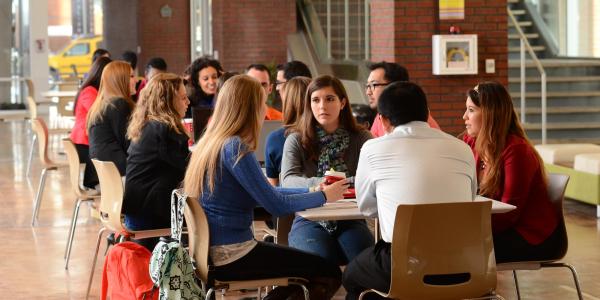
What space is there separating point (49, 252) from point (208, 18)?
14.3 m

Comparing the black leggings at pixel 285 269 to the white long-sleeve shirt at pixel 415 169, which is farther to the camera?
the black leggings at pixel 285 269

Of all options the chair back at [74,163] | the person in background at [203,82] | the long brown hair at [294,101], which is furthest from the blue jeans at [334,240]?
the person in background at [203,82]

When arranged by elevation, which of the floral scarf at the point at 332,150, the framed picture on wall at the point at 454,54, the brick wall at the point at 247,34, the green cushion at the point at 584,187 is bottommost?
the green cushion at the point at 584,187

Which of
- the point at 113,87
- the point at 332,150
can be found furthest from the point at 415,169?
the point at 113,87

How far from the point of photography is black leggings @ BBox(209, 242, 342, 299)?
4516 millimetres

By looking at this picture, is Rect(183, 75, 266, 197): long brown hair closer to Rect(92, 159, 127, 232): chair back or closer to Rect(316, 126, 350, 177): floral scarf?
Rect(316, 126, 350, 177): floral scarf

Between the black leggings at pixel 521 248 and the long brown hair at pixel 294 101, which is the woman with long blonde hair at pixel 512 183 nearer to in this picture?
the black leggings at pixel 521 248

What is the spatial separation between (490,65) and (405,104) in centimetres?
593

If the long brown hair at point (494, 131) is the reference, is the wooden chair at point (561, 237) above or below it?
below

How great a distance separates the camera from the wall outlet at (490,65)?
9.88 m

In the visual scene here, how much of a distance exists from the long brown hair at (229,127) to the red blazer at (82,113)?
3914 mm

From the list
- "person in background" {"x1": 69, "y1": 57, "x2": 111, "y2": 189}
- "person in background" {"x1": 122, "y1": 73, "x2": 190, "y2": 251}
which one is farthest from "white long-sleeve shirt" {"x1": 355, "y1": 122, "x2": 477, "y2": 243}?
"person in background" {"x1": 69, "y1": 57, "x2": 111, "y2": 189}

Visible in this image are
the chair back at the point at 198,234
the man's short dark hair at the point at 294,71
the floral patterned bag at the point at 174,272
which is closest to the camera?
the floral patterned bag at the point at 174,272

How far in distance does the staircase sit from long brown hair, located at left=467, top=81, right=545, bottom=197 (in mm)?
6978
